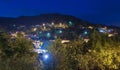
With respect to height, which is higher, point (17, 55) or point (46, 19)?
point (17, 55)

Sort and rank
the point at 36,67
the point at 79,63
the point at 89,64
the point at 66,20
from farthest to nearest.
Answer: the point at 66,20 < the point at 89,64 < the point at 79,63 < the point at 36,67

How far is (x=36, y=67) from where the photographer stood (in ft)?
92.6

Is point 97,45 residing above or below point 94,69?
above

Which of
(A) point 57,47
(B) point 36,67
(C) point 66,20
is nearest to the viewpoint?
(B) point 36,67

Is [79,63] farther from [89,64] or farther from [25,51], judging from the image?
[25,51]

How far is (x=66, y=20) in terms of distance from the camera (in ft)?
427

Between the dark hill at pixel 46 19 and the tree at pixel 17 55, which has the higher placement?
the tree at pixel 17 55

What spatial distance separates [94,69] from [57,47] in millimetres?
6584

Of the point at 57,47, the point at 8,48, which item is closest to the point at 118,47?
the point at 57,47

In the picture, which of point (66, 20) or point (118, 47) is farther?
point (66, 20)

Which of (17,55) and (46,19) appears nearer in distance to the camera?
(17,55)

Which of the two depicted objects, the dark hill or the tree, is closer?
the tree

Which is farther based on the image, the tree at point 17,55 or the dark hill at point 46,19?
the dark hill at point 46,19

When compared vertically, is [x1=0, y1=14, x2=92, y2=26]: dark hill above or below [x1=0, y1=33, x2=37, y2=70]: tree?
below
